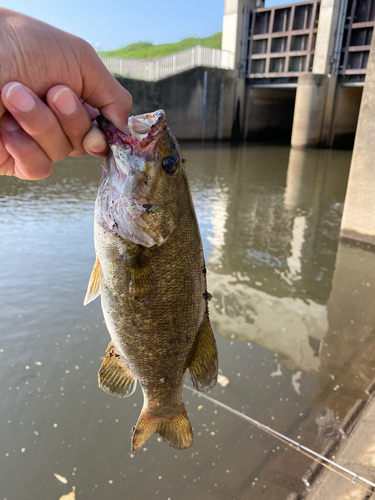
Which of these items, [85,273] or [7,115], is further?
[85,273]

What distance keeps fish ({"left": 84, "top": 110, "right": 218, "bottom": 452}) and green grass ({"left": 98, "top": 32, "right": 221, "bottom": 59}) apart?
38642 mm

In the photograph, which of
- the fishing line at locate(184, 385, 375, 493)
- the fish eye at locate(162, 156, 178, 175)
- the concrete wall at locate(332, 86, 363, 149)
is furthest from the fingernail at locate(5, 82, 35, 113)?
the concrete wall at locate(332, 86, 363, 149)

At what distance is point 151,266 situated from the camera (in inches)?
68.9

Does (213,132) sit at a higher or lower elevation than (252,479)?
higher

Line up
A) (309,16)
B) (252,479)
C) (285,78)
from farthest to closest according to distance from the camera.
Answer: (285,78), (309,16), (252,479)

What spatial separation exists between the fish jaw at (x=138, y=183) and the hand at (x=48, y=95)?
0.28 feet

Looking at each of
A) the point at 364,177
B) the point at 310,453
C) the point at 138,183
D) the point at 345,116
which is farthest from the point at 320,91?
the point at 138,183

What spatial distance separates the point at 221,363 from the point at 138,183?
2939mm

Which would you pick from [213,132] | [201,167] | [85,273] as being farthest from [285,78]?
[85,273]

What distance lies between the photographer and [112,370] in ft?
6.62

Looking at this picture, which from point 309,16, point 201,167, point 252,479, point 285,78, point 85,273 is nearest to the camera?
point 252,479

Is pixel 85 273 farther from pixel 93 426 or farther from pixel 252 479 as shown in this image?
pixel 252 479

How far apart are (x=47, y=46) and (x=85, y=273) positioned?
15.0 ft

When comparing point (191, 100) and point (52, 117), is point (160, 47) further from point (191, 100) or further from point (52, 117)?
point (52, 117)
